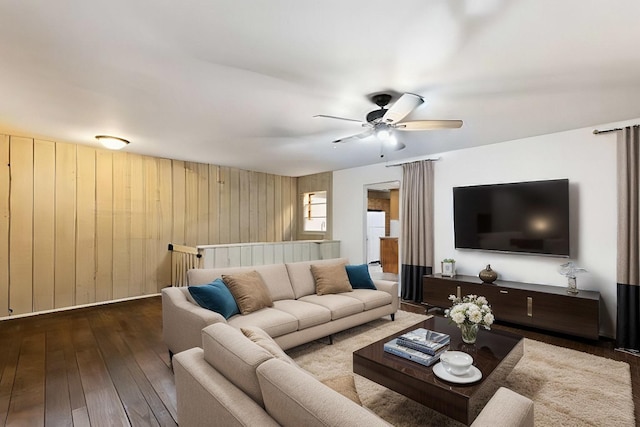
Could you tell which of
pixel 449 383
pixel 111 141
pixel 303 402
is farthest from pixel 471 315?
pixel 111 141

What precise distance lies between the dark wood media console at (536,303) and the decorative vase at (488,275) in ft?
0.26

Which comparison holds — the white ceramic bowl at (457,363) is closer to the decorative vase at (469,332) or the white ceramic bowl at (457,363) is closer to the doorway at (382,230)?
the decorative vase at (469,332)

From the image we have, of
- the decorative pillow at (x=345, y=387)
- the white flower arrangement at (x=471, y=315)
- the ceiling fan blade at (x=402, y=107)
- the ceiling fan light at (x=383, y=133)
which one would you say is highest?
the ceiling fan blade at (x=402, y=107)

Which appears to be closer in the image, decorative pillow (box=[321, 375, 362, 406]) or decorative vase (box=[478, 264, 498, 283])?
decorative pillow (box=[321, 375, 362, 406])

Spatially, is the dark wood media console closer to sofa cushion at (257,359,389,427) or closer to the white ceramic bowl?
the white ceramic bowl

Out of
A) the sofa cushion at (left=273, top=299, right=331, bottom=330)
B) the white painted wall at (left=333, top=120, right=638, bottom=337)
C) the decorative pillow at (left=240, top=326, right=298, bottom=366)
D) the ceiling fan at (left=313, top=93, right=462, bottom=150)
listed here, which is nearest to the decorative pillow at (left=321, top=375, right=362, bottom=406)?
the decorative pillow at (left=240, top=326, right=298, bottom=366)

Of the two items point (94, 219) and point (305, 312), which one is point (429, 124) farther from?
point (94, 219)

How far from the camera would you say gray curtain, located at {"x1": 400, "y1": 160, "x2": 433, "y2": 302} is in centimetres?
514

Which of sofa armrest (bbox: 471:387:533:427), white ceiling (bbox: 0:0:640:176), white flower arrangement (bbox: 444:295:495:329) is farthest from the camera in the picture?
white flower arrangement (bbox: 444:295:495:329)

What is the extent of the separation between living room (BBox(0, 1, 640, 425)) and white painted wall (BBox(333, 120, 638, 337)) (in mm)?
17

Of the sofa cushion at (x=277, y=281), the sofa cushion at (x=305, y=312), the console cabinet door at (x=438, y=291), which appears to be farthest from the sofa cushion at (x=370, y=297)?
the console cabinet door at (x=438, y=291)

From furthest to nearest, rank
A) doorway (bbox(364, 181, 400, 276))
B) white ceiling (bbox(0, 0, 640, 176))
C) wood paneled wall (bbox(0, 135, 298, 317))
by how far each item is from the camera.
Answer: doorway (bbox(364, 181, 400, 276))
wood paneled wall (bbox(0, 135, 298, 317))
white ceiling (bbox(0, 0, 640, 176))

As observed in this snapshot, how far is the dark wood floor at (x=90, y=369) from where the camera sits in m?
2.17

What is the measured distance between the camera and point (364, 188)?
6.35m
